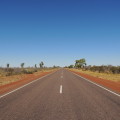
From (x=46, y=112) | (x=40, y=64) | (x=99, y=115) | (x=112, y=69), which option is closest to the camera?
(x=99, y=115)

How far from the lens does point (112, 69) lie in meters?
44.8

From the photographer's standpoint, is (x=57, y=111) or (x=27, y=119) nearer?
(x=27, y=119)

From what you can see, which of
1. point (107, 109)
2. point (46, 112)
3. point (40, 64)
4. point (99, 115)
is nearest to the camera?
point (99, 115)

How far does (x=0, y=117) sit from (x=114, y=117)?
353 centimetres

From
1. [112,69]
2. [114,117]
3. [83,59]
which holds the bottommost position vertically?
[114,117]

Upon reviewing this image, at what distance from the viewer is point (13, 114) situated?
5812 mm

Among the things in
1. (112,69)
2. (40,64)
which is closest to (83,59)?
(40,64)

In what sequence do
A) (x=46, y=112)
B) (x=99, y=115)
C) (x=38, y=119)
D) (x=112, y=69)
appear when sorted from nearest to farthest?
1. (x=38, y=119)
2. (x=99, y=115)
3. (x=46, y=112)
4. (x=112, y=69)

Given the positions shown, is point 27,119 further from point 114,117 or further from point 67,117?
point 114,117

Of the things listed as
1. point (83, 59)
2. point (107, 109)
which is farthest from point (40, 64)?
point (107, 109)

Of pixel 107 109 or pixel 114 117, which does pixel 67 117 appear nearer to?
pixel 114 117

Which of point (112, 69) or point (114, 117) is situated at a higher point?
point (112, 69)

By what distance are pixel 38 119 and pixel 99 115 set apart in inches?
77.0

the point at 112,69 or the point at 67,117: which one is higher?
the point at 112,69
